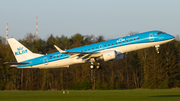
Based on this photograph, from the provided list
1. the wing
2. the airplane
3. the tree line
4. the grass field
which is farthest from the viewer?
the tree line

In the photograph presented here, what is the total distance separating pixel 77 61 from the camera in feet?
151

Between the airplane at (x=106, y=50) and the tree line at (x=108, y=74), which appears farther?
the tree line at (x=108, y=74)

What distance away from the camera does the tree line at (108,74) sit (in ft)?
240

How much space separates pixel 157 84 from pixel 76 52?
35.7 metres

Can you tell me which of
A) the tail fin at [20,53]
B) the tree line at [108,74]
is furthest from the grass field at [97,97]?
the tree line at [108,74]

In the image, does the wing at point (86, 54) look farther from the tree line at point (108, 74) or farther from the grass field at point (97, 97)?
the tree line at point (108, 74)

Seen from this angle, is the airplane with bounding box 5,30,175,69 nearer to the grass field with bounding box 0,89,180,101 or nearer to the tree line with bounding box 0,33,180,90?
the grass field with bounding box 0,89,180,101

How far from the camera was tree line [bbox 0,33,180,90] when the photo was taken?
73.1 meters

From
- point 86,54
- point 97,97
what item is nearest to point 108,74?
point 86,54

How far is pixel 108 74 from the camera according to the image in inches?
3253

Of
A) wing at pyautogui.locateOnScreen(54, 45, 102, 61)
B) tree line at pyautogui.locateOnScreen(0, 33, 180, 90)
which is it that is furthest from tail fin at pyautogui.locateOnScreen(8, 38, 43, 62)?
tree line at pyautogui.locateOnScreen(0, 33, 180, 90)

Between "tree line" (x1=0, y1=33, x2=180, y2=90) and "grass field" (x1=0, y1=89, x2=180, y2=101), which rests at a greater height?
"tree line" (x1=0, y1=33, x2=180, y2=90)

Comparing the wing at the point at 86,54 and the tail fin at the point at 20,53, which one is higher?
the tail fin at the point at 20,53

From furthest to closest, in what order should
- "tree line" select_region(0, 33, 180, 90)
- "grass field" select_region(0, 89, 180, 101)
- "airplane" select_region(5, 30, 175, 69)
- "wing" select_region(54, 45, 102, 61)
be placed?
1. "tree line" select_region(0, 33, 180, 90)
2. "wing" select_region(54, 45, 102, 61)
3. "airplane" select_region(5, 30, 175, 69)
4. "grass field" select_region(0, 89, 180, 101)
